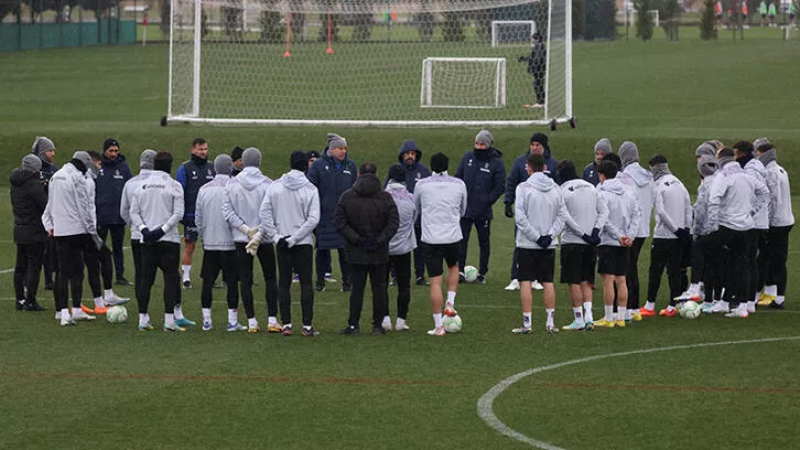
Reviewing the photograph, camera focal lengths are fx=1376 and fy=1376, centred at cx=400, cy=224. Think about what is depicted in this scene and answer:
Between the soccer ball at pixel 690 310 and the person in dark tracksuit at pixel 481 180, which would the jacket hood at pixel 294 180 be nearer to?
the person in dark tracksuit at pixel 481 180

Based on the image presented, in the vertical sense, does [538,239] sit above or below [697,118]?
below

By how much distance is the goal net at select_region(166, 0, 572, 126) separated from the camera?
35.3 metres

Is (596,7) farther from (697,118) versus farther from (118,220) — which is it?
(118,220)

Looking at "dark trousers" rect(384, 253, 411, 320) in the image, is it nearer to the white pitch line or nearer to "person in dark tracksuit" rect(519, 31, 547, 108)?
the white pitch line

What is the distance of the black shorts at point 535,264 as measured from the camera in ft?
52.7

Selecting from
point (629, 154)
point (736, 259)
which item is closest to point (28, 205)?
point (629, 154)

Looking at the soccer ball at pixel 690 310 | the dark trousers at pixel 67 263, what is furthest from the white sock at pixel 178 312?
the soccer ball at pixel 690 310

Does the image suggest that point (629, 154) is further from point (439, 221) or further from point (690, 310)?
point (439, 221)

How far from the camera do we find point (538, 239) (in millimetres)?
15891

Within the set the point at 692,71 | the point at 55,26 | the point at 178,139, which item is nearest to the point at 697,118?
the point at 178,139

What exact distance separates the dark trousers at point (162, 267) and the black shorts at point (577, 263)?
4626 mm

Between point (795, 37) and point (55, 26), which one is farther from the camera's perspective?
point (795, 37)

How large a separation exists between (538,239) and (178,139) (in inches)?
707

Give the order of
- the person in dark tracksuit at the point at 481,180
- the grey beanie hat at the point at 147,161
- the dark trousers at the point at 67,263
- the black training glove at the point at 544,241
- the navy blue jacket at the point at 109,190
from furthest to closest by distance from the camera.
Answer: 1. the person in dark tracksuit at the point at 481,180
2. the navy blue jacket at the point at 109,190
3. the grey beanie hat at the point at 147,161
4. the dark trousers at the point at 67,263
5. the black training glove at the point at 544,241
